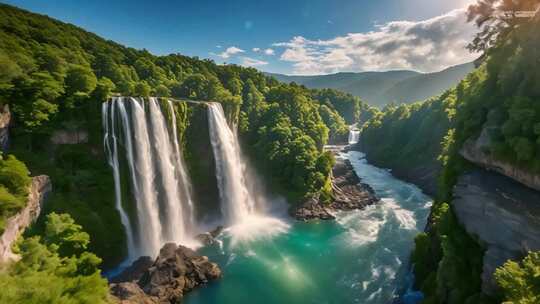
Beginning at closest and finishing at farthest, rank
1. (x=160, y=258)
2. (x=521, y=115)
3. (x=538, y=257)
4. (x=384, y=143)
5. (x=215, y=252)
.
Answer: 1. (x=538, y=257)
2. (x=521, y=115)
3. (x=160, y=258)
4. (x=215, y=252)
5. (x=384, y=143)

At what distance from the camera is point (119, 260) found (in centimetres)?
2934

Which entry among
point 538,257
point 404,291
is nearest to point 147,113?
point 404,291

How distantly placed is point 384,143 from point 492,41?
222 feet

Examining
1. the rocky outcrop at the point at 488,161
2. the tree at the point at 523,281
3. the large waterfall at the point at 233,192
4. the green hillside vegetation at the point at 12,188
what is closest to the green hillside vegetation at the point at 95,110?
A: the green hillside vegetation at the point at 12,188

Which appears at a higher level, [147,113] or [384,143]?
[147,113]

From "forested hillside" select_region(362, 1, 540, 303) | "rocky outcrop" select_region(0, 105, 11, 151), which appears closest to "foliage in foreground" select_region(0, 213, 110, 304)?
"rocky outcrop" select_region(0, 105, 11, 151)

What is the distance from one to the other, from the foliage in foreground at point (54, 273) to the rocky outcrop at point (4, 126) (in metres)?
10.4

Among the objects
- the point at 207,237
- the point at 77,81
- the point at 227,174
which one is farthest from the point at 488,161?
the point at 77,81

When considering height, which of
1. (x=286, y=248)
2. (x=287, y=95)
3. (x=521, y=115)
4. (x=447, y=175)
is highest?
(x=287, y=95)

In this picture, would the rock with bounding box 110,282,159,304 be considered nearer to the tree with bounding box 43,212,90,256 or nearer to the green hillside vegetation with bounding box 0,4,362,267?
the tree with bounding box 43,212,90,256

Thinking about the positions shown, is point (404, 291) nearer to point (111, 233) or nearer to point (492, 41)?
point (492, 41)

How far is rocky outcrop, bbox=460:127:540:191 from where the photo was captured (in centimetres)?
1743

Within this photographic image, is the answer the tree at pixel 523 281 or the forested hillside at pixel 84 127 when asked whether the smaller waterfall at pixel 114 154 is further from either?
the tree at pixel 523 281

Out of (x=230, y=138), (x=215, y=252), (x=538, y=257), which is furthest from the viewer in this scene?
(x=230, y=138)
